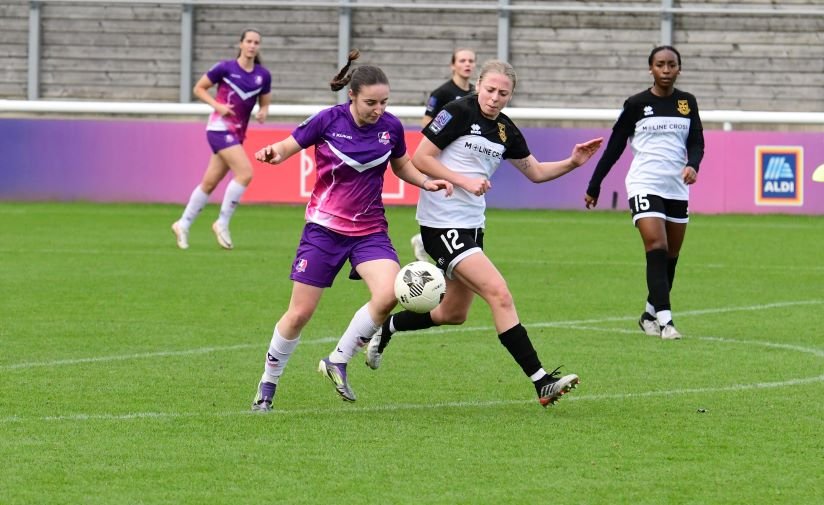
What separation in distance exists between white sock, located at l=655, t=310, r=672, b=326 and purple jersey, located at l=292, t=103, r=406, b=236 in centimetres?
342

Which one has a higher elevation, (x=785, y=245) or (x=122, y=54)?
(x=122, y=54)

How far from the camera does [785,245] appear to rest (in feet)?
58.8

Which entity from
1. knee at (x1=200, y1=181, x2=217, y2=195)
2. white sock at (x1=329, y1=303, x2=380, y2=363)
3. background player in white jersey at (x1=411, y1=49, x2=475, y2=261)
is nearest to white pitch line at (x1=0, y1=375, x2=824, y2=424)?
white sock at (x1=329, y1=303, x2=380, y2=363)

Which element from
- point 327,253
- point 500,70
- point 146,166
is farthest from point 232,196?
point 327,253

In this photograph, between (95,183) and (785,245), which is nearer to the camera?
(785,245)

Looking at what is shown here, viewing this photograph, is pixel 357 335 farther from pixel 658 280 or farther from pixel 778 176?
pixel 778 176

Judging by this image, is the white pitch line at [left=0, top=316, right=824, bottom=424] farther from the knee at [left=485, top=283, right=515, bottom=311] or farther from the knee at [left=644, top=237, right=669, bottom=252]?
the knee at [left=644, top=237, right=669, bottom=252]

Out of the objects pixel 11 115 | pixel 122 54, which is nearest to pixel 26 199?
pixel 11 115

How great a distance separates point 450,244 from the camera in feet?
27.4

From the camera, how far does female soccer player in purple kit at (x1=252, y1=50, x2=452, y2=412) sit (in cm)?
794

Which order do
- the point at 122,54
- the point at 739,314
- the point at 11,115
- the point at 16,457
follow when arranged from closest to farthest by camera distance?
the point at 16,457 < the point at 739,314 < the point at 11,115 < the point at 122,54

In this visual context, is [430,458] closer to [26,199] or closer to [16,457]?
[16,457]

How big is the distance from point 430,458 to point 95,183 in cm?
1685

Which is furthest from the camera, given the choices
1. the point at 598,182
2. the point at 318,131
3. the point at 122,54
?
the point at 122,54
